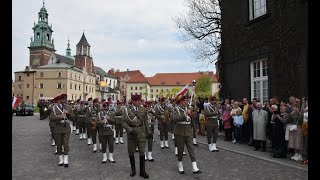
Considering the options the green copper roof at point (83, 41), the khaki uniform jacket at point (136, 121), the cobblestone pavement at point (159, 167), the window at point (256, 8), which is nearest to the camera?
the cobblestone pavement at point (159, 167)

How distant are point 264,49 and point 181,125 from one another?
7921 mm

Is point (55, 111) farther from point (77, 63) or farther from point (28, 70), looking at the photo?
point (77, 63)

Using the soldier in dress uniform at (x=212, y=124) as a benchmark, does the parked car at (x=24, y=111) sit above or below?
below

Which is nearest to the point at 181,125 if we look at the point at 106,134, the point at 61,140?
the point at 106,134

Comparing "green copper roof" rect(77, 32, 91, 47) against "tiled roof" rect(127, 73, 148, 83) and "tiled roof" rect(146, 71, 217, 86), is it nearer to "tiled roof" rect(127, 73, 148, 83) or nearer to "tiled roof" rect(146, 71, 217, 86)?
"tiled roof" rect(127, 73, 148, 83)

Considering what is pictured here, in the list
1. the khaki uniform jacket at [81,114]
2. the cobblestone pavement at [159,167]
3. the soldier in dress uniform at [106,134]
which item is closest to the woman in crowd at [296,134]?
the cobblestone pavement at [159,167]

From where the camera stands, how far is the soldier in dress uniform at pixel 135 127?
8461 millimetres

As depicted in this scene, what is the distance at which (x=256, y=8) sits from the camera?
16219 millimetres

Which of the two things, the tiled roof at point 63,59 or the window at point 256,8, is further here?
the tiled roof at point 63,59

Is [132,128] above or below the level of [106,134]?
above

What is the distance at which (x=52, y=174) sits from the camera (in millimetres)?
8602

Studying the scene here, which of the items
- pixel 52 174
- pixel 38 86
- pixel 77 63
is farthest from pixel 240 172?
pixel 77 63

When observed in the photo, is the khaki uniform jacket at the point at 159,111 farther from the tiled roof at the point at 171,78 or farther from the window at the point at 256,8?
the tiled roof at the point at 171,78

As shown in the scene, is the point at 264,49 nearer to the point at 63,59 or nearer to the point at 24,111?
the point at 24,111
